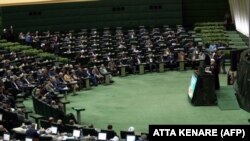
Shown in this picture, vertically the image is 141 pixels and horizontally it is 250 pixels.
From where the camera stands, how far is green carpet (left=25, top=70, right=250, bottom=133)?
23.4 meters

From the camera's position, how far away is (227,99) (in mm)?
26453

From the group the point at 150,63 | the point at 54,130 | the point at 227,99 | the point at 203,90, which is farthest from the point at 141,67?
the point at 54,130

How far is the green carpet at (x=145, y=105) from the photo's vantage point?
23.4 metres

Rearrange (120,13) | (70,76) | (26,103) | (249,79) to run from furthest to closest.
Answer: (120,13) < (70,76) < (26,103) < (249,79)

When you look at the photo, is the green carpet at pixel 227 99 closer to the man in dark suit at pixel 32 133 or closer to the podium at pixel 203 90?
the podium at pixel 203 90

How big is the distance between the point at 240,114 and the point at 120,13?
2109 centimetres

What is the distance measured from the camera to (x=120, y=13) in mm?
43750

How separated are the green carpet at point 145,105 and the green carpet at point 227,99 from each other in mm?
362

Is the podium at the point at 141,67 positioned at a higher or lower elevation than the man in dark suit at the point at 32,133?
lower

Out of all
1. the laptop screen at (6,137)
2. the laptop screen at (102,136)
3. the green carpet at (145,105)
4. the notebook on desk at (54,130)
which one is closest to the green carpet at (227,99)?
the green carpet at (145,105)

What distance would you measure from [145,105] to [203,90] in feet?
9.35

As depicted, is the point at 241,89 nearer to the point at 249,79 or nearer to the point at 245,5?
the point at 249,79

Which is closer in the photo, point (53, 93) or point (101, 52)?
point (53, 93)

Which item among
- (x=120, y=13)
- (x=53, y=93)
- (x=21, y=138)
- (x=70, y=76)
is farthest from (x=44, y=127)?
(x=120, y=13)
